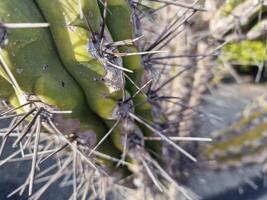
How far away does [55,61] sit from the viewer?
80cm

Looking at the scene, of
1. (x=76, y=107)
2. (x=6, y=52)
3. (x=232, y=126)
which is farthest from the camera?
(x=232, y=126)

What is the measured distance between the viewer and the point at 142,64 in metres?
0.92

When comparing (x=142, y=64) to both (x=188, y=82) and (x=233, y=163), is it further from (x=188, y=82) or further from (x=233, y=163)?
(x=233, y=163)

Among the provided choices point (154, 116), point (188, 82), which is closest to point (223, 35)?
point (188, 82)

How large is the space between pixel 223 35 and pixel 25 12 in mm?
811

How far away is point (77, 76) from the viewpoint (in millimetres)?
820

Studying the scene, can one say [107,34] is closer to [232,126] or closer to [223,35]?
[223,35]

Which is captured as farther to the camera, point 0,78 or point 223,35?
point 223,35

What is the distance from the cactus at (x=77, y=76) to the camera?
0.74 m

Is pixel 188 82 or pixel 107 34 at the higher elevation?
pixel 107 34

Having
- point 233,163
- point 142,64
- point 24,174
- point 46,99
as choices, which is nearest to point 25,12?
point 46,99

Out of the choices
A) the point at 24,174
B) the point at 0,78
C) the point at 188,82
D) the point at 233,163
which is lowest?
the point at 233,163

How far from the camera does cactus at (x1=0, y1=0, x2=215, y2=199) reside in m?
0.74

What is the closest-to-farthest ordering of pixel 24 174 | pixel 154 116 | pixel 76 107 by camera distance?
1. pixel 76 107
2. pixel 154 116
3. pixel 24 174
